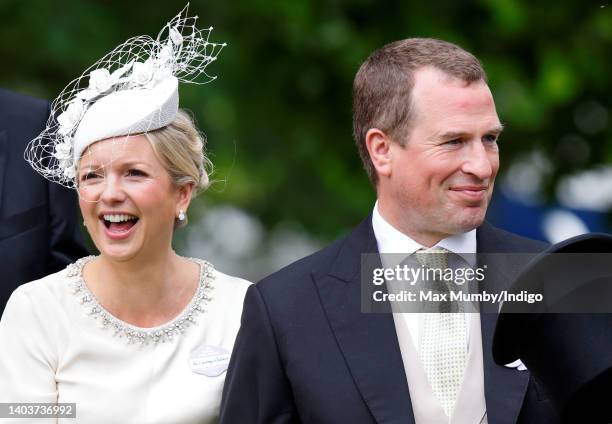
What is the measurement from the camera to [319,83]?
970 cm

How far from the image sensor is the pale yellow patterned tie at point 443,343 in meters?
4.45

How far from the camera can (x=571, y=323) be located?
390 centimetres

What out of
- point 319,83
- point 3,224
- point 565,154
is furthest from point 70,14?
point 3,224

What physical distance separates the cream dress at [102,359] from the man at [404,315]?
215 millimetres

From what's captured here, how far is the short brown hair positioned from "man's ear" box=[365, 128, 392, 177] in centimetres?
2

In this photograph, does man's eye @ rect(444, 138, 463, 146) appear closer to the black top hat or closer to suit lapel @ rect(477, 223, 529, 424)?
suit lapel @ rect(477, 223, 529, 424)

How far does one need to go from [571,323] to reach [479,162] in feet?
2.40

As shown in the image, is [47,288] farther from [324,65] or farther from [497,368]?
[324,65]

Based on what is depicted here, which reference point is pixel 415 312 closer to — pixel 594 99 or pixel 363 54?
pixel 363 54

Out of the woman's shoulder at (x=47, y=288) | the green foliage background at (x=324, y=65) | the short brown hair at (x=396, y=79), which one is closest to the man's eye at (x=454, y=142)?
the short brown hair at (x=396, y=79)

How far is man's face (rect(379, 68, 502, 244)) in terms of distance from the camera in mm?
4477

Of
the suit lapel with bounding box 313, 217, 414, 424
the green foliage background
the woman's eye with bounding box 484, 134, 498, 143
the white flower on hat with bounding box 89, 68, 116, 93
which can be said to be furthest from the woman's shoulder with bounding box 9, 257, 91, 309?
the green foliage background

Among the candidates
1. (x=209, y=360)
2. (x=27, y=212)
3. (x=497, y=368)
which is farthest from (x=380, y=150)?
(x=27, y=212)

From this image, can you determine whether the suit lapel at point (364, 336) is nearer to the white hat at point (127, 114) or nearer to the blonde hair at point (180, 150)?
the blonde hair at point (180, 150)
